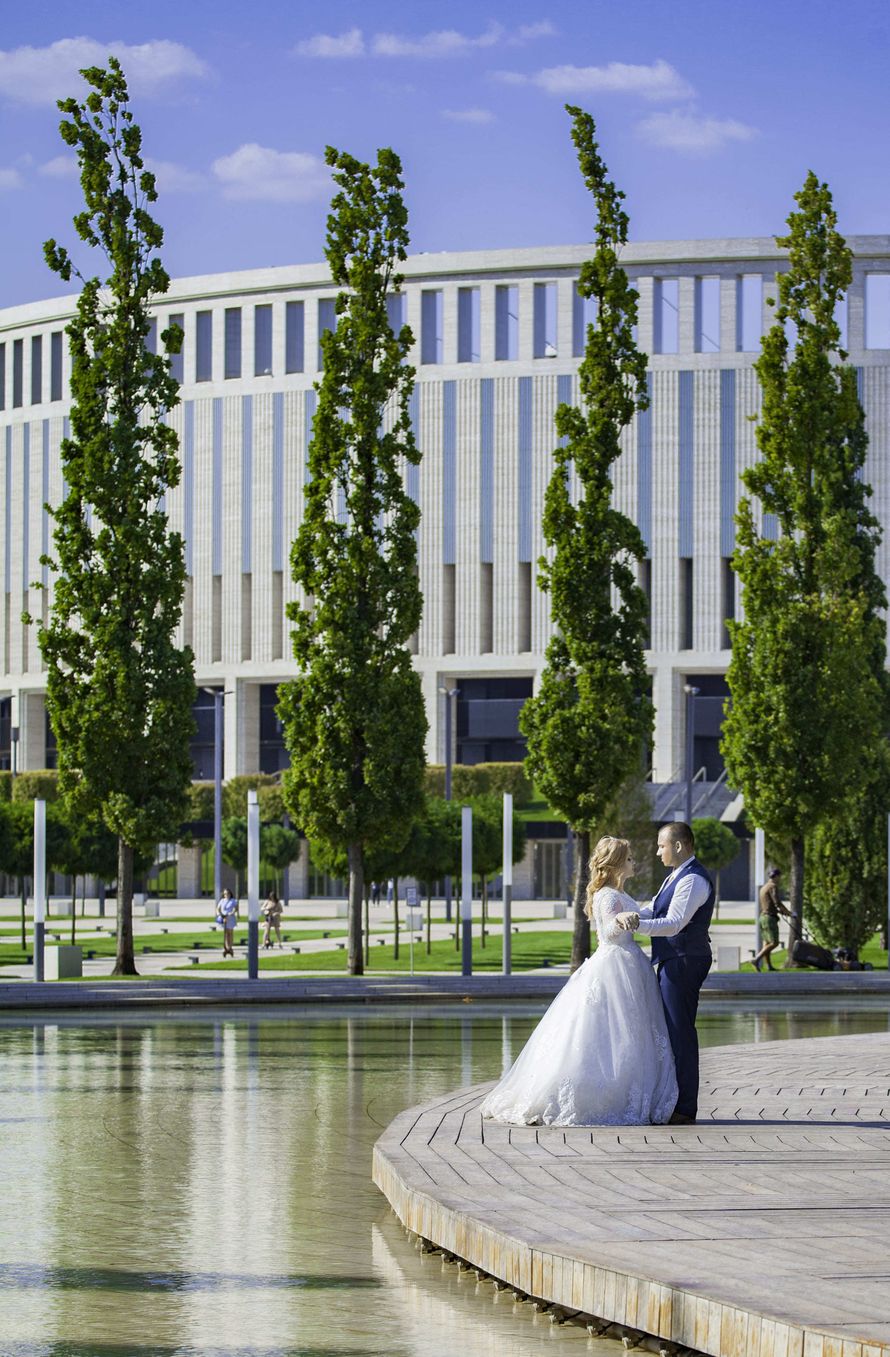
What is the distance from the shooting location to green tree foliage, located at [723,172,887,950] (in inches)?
1261

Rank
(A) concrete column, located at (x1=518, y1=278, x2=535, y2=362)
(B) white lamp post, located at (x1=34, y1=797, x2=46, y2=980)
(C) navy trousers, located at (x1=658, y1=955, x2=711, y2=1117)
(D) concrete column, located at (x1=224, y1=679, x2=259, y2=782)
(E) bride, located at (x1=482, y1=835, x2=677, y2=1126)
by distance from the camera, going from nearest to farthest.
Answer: (E) bride, located at (x1=482, y1=835, x2=677, y2=1126), (C) navy trousers, located at (x1=658, y1=955, x2=711, y2=1117), (B) white lamp post, located at (x1=34, y1=797, x2=46, y2=980), (A) concrete column, located at (x1=518, y1=278, x2=535, y2=362), (D) concrete column, located at (x1=224, y1=679, x2=259, y2=782)

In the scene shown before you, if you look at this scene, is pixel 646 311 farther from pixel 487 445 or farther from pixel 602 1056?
pixel 602 1056

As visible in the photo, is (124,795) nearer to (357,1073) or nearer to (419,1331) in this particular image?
(357,1073)

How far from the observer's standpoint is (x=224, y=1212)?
905 cm

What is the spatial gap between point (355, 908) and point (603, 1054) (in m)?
19.6

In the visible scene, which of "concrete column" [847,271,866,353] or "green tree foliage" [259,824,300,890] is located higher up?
"concrete column" [847,271,866,353]

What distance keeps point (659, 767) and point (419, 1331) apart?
7252 cm

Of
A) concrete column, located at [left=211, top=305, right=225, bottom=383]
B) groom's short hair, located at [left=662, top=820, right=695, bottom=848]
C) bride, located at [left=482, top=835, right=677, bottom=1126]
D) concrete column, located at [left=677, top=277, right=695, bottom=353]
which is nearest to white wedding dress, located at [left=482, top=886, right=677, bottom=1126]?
bride, located at [left=482, top=835, right=677, bottom=1126]

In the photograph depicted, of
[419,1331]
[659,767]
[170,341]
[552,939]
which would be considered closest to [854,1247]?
[419,1331]

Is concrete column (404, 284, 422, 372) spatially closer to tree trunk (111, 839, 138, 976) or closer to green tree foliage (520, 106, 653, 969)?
green tree foliage (520, 106, 653, 969)

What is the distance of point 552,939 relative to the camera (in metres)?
44.1

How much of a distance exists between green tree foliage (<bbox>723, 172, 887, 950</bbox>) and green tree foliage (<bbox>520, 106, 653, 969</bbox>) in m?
2.10

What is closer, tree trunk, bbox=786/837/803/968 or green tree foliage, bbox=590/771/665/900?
tree trunk, bbox=786/837/803/968

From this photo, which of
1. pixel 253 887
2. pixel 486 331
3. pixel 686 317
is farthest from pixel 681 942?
pixel 486 331
